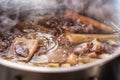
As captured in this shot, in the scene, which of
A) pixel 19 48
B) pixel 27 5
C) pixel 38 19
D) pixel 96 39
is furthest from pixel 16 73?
pixel 27 5

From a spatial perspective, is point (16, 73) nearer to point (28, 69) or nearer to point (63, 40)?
point (28, 69)

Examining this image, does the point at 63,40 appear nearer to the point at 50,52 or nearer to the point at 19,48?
the point at 50,52

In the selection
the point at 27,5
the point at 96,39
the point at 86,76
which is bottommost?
the point at 86,76

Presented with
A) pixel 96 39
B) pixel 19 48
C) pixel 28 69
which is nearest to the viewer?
pixel 28 69

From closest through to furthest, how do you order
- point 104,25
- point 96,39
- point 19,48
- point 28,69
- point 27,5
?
1. point 28,69
2. point 19,48
3. point 96,39
4. point 104,25
5. point 27,5

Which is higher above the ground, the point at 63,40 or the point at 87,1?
the point at 87,1

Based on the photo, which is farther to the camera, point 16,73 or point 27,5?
point 27,5
